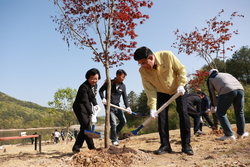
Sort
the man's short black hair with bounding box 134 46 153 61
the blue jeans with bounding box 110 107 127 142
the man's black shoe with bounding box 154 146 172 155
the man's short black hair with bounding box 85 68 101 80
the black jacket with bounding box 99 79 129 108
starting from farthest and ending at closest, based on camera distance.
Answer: the black jacket with bounding box 99 79 129 108, the blue jeans with bounding box 110 107 127 142, the man's short black hair with bounding box 85 68 101 80, the man's black shoe with bounding box 154 146 172 155, the man's short black hair with bounding box 134 46 153 61

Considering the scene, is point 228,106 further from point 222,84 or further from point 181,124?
point 181,124

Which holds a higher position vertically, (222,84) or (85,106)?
(222,84)

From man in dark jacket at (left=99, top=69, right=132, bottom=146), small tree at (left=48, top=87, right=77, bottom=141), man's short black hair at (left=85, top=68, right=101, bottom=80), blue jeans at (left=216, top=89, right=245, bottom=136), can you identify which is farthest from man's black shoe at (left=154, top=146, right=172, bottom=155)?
small tree at (left=48, top=87, right=77, bottom=141)

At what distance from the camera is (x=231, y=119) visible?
11578 millimetres

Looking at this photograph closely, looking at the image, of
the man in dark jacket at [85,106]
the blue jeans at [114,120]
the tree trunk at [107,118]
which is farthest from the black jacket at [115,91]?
the tree trunk at [107,118]

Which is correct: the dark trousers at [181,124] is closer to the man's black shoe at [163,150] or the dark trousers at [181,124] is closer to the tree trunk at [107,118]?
the man's black shoe at [163,150]

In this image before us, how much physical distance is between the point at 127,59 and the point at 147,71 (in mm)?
1058

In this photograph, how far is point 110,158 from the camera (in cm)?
274

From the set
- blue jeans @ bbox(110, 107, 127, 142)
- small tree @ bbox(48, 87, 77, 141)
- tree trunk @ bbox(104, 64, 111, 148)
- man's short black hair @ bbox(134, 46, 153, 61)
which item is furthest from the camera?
small tree @ bbox(48, 87, 77, 141)

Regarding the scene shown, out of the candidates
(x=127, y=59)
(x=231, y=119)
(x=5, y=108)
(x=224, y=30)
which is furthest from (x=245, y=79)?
(x=5, y=108)

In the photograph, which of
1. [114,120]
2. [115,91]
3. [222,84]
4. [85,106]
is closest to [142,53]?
[85,106]

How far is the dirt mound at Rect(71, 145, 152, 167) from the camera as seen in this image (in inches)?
104

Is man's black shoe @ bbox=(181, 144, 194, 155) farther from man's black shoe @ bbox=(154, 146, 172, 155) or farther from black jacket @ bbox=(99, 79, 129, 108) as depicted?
black jacket @ bbox=(99, 79, 129, 108)

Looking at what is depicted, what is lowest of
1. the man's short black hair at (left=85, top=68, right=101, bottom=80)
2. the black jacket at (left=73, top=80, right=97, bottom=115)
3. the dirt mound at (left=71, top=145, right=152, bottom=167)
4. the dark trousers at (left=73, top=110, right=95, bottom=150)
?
the dirt mound at (left=71, top=145, right=152, bottom=167)
